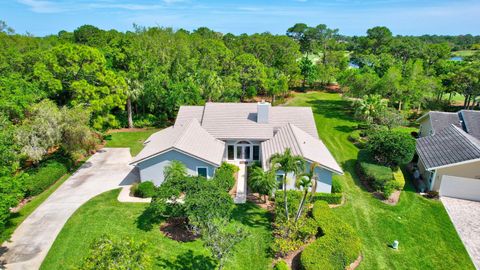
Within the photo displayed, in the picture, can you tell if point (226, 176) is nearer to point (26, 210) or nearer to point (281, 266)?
point (281, 266)

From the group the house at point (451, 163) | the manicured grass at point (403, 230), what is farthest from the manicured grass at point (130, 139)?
the house at point (451, 163)

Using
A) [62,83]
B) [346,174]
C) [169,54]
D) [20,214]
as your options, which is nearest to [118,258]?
[20,214]

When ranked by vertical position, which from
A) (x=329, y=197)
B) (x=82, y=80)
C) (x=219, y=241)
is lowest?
(x=329, y=197)

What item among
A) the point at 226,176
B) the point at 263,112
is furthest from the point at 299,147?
the point at 263,112

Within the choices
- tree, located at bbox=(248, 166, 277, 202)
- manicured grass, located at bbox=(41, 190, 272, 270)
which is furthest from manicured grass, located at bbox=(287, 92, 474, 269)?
manicured grass, located at bbox=(41, 190, 272, 270)

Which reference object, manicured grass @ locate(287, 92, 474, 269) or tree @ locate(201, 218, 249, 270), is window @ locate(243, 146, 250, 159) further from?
tree @ locate(201, 218, 249, 270)

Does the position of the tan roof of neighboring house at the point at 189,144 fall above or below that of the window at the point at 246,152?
above

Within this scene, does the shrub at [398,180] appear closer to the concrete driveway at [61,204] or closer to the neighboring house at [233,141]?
the neighboring house at [233,141]
